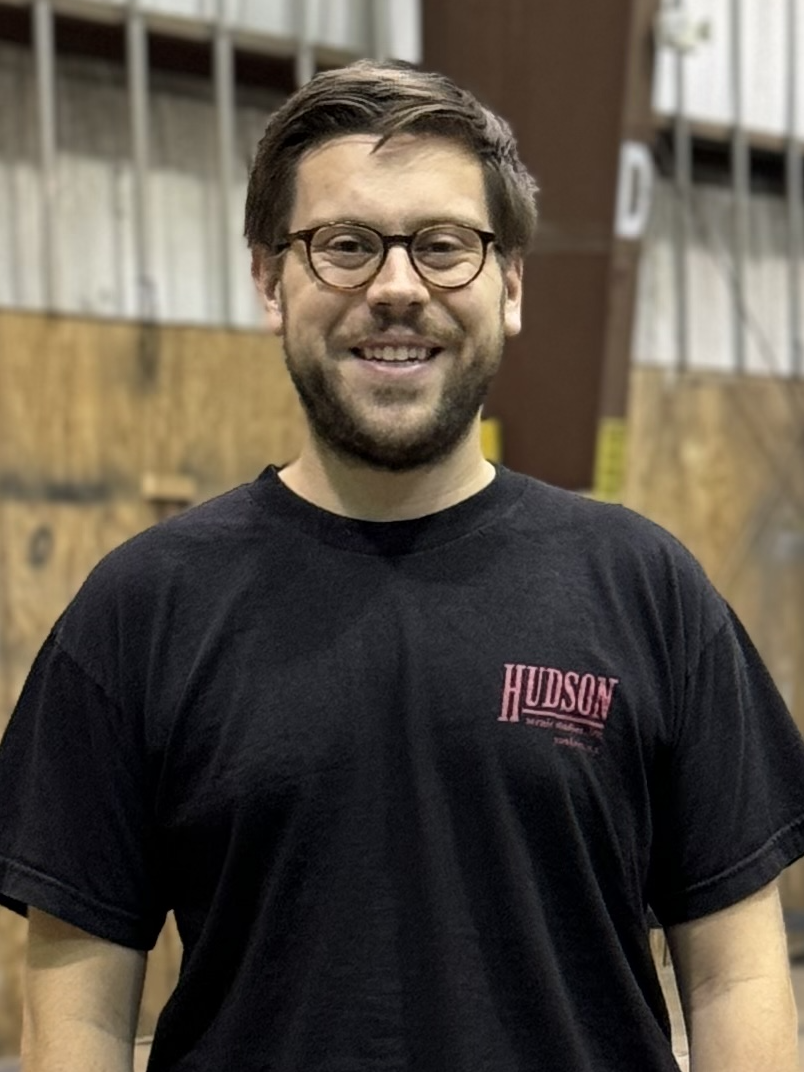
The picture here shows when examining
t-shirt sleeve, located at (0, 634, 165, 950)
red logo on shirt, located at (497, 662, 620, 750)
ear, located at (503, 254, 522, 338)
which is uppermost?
ear, located at (503, 254, 522, 338)

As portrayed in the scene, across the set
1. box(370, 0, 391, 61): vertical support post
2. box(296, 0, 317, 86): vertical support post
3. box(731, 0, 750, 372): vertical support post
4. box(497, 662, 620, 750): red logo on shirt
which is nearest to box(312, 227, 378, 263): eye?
box(497, 662, 620, 750): red logo on shirt

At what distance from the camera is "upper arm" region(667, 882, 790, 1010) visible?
53.2 inches

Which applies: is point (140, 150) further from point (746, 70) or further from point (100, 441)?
point (746, 70)

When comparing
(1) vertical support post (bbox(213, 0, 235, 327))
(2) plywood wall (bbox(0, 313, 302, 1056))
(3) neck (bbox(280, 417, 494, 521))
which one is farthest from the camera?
(1) vertical support post (bbox(213, 0, 235, 327))

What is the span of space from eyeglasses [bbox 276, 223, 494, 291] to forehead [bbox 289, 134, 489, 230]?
0.4 inches

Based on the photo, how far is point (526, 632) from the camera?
134 cm

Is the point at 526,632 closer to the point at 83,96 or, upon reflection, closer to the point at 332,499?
the point at 332,499

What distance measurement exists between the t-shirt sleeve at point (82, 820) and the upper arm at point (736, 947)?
487 millimetres

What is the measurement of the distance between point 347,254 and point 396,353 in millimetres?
97

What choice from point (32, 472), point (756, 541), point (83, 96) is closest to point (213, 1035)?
point (32, 472)

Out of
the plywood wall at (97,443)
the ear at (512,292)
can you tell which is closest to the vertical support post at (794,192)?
the plywood wall at (97,443)

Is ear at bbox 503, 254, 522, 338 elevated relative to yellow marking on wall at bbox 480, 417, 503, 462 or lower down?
elevated

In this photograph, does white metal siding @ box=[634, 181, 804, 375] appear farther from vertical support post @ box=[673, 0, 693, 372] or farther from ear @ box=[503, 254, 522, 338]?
ear @ box=[503, 254, 522, 338]

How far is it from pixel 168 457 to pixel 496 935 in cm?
278
